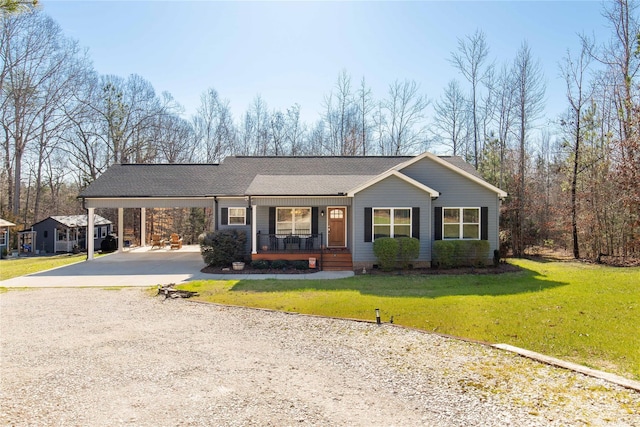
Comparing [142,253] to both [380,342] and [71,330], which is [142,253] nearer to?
[71,330]

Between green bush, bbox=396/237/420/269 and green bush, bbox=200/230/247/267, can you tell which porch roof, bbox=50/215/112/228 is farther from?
green bush, bbox=396/237/420/269

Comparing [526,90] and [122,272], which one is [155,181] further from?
[526,90]

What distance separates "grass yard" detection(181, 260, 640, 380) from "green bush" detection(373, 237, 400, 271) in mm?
1036

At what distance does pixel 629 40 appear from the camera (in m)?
18.8

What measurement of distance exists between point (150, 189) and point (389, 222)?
11.6 meters

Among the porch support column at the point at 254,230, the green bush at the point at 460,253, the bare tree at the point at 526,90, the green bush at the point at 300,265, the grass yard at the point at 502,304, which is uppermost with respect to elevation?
the bare tree at the point at 526,90

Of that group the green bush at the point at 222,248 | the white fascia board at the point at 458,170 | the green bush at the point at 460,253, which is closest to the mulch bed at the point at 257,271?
the green bush at the point at 222,248

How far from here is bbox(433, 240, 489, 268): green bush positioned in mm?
14414

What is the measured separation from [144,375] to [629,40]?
2546 centimetres

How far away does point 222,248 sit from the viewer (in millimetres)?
15180

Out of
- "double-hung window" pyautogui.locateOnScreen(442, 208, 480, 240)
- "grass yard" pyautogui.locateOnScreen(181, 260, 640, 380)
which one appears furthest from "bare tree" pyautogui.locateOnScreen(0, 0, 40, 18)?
"double-hung window" pyautogui.locateOnScreen(442, 208, 480, 240)

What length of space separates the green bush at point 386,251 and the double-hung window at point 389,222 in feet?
1.82

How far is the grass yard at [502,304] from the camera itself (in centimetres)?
623

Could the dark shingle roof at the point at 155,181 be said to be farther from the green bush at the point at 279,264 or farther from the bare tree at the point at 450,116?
the bare tree at the point at 450,116
